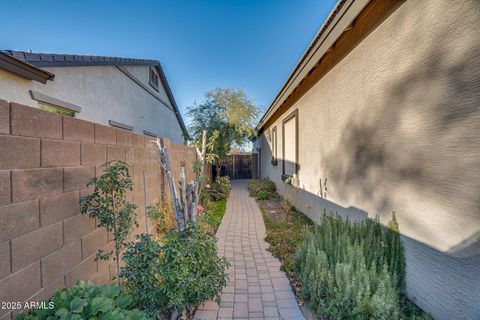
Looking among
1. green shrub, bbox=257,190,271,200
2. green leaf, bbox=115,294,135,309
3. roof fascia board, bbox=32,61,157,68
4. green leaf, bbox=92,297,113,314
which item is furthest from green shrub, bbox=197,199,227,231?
roof fascia board, bbox=32,61,157,68

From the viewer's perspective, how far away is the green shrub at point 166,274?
1931 mm

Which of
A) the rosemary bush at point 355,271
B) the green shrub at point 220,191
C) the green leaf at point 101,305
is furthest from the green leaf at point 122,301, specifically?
the green shrub at point 220,191

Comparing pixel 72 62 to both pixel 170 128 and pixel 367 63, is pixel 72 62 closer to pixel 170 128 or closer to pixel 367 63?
pixel 367 63

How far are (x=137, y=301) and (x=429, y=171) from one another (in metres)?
2.97

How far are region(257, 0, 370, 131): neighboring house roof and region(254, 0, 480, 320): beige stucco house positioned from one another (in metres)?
0.02

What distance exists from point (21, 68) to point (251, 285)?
16.2ft

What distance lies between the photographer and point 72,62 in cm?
509

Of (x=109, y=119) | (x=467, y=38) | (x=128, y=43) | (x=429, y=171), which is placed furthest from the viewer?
(x=128, y=43)

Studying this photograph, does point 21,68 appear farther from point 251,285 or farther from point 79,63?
point 251,285

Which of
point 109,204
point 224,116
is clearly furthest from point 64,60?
point 224,116

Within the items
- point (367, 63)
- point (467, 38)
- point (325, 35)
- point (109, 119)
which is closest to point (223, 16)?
point (109, 119)

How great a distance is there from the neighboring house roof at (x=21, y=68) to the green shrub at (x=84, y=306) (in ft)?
12.9

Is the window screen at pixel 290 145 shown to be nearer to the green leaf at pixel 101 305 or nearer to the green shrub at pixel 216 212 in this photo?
the green shrub at pixel 216 212

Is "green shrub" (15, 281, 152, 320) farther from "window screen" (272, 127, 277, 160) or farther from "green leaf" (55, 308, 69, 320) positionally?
"window screen" (272, 127, 277, 160)
